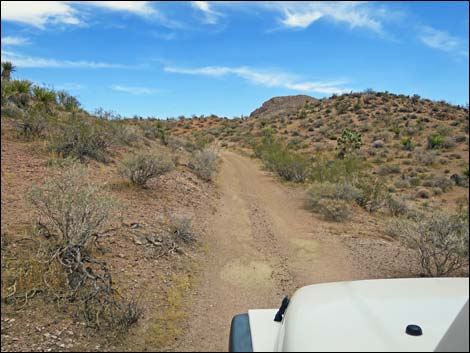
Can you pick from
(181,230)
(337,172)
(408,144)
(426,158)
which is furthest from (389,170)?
(181,230)

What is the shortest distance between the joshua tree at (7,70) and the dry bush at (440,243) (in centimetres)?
1433

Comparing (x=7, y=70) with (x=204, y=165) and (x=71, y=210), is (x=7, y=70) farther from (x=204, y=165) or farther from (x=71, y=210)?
(x=71, y=210)

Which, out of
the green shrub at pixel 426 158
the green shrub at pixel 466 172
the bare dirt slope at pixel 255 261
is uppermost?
the green shrub at pixel 426 158

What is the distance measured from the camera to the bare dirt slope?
16.3 ft

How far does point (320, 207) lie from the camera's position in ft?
37.0

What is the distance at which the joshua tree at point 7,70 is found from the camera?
47.6 feet

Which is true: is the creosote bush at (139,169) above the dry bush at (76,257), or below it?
above

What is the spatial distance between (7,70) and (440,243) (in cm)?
1525

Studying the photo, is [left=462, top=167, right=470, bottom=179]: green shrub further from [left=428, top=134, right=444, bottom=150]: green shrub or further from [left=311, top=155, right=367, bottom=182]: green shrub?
[left=311, top=155, right=367, bottom=182]: green shrub

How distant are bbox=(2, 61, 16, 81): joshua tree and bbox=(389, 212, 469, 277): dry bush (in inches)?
564

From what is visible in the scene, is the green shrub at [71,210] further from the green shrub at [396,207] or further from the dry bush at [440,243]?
the green shrub at [396,207]

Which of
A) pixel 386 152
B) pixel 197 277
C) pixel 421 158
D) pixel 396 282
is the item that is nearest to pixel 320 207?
pixel 197 277

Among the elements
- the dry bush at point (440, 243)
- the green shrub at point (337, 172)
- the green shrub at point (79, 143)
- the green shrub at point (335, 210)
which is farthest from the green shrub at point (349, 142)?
the dry bush at point (440, 243)

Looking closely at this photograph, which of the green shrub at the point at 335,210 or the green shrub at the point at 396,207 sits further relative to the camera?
the green shrub at the point at 396,207
